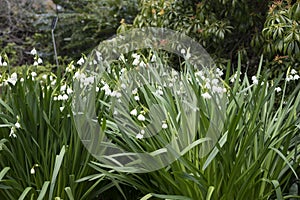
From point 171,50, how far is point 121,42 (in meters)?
0.55

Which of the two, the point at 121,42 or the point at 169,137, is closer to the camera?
the point at 169,137

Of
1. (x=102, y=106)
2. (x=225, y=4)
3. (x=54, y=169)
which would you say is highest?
(x=225, y=4)

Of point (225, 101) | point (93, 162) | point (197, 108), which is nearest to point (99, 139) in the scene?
point (93, 162)

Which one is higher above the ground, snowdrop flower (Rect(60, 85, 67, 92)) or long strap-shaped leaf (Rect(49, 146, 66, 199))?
snowdrop flower (Rect(60, 85, 67, 92))

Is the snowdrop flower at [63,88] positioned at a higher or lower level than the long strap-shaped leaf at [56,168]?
higher

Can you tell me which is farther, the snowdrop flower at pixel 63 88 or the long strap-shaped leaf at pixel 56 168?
the snowdrop flower at pixel 63 88

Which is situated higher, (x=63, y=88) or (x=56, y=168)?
(x=63, y=88)

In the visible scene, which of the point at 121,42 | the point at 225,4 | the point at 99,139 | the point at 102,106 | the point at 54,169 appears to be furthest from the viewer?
the point at 121,42

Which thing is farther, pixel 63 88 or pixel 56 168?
pixel 63 88

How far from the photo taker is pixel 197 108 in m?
1.95

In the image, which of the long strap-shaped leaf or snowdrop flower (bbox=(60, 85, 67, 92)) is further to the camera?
snowdrop flower (bbox=(60, 85, 67, 92))

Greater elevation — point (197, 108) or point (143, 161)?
point (197, 108)

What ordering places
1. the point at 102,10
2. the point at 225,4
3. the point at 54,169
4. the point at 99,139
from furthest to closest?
the point at 102,10 < the point at 225,4 < the point at 99,139 < the point at 54,169

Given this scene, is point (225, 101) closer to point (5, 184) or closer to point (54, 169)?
point (54, 169)
